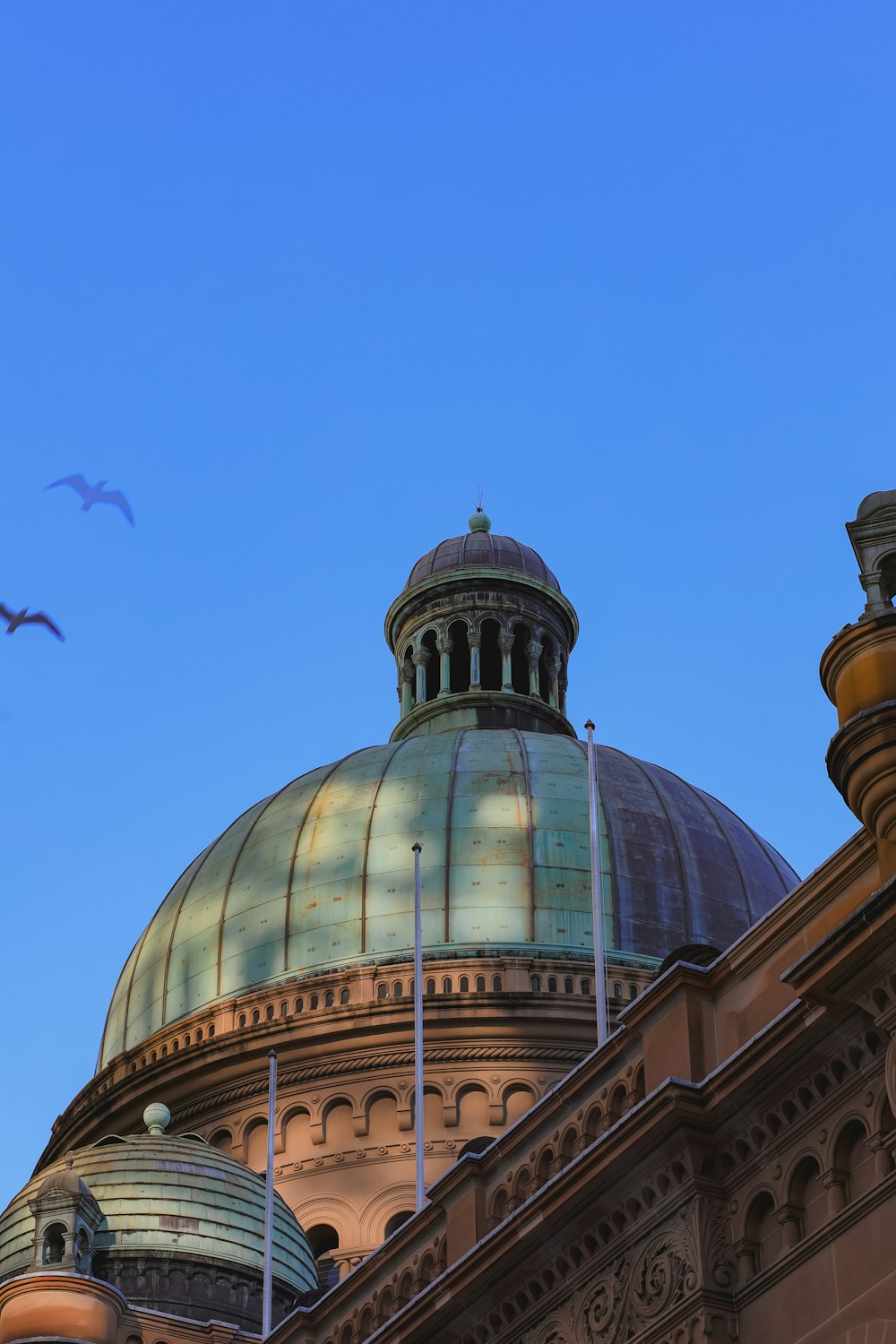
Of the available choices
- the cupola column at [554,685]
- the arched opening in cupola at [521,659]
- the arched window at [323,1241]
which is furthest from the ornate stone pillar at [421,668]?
the arched window at [323,1241]

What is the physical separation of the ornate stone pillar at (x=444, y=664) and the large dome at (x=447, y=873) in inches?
181

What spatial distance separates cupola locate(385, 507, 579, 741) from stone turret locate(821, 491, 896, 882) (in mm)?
36813

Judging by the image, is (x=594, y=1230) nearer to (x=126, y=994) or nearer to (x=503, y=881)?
(x=503, y=881)

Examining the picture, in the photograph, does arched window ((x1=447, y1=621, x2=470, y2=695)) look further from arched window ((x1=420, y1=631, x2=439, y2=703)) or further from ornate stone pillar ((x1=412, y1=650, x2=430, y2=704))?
ornate stone pillar ((x1=412, y1=650, x2=430, y2=704))

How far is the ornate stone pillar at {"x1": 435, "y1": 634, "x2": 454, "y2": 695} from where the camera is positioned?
200 ft

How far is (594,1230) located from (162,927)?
33.2m

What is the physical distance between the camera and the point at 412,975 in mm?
49250

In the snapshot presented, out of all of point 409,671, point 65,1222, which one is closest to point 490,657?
point 409,671

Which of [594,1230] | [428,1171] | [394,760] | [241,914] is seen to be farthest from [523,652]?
[594,1230]

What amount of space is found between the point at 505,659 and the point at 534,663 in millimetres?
679

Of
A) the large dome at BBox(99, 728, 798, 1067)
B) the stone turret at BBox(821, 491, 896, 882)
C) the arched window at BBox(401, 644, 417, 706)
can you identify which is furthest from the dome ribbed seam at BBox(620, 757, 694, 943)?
the stone turret at BBox(821, 491, 896, 882)

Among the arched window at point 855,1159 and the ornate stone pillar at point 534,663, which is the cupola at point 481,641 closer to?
the ornate stone pillar at point 534,663

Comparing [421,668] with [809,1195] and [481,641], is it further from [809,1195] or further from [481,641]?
[809,1195]

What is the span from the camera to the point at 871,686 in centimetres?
2202
